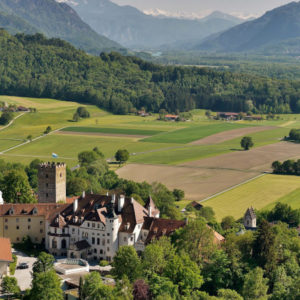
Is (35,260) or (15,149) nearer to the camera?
(35,260)

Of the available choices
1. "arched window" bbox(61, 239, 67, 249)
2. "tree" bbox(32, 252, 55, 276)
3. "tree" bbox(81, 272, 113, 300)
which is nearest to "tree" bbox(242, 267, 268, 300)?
"tree" bbox(81, 272, 113, 300)

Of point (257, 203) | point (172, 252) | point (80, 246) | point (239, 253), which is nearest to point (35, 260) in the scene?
point (80, 246)

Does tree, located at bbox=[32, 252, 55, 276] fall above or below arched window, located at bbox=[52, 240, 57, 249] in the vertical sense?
above

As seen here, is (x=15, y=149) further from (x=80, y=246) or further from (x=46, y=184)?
(x=80, y=246)

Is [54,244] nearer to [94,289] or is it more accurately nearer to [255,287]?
[94,289]

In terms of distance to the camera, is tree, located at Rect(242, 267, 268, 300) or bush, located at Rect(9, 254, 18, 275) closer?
tree, located at Rect(242, 267, 268, 300)

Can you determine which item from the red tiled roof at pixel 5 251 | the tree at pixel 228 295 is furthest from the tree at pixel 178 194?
the tree at pixel 228 295

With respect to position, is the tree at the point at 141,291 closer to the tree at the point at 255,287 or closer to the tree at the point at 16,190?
the tree at the point at 255,287

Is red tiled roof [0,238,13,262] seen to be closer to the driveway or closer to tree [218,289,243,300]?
Answer: the driveway
